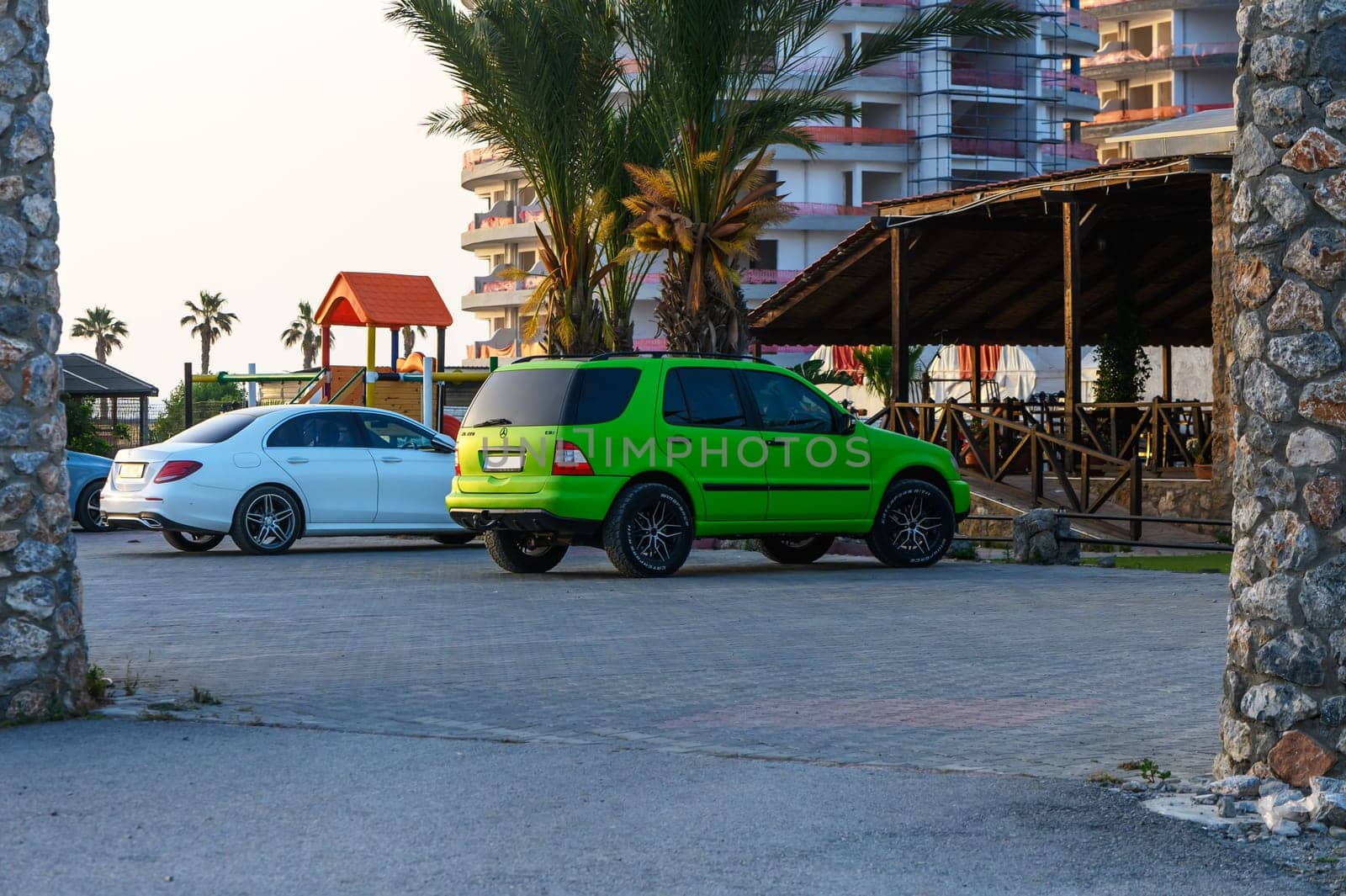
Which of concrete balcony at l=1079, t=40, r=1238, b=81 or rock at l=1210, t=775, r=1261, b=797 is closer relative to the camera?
rock at l=1210, t=775, r=1261, b=797

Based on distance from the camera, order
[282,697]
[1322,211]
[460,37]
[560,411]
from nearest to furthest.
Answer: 1. [1322,211]
2. [282,697]
3. [560,411]
4. [460,37]

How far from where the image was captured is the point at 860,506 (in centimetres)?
1608

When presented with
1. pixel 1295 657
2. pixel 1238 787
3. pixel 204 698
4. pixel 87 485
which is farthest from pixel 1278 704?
pixel 87 485

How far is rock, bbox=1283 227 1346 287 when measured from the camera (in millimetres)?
5863

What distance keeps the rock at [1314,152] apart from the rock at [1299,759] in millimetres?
1853

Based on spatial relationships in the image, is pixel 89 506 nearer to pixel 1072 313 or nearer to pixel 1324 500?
pixel 1072 313

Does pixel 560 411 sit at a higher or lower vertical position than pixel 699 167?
lower

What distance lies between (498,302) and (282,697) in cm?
8257

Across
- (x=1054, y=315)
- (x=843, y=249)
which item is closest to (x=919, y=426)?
(x=843, y=249)

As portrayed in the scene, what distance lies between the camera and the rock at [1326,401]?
19.1ft

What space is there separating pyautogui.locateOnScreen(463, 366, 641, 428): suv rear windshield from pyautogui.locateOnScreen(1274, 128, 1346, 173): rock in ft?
30.5

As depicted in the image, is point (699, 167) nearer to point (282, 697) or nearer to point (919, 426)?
point (919, 426)

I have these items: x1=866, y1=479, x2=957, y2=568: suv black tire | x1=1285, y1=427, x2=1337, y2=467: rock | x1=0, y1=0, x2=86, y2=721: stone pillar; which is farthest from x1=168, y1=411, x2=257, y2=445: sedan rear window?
x1=1285, y1=427, x2=1337, y2=467: rock

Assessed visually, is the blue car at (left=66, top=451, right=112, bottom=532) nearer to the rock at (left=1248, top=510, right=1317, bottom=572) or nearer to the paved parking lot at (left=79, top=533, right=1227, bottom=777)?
the paved parking lot at (left=79, top=533, right=1227, bottom=777)
